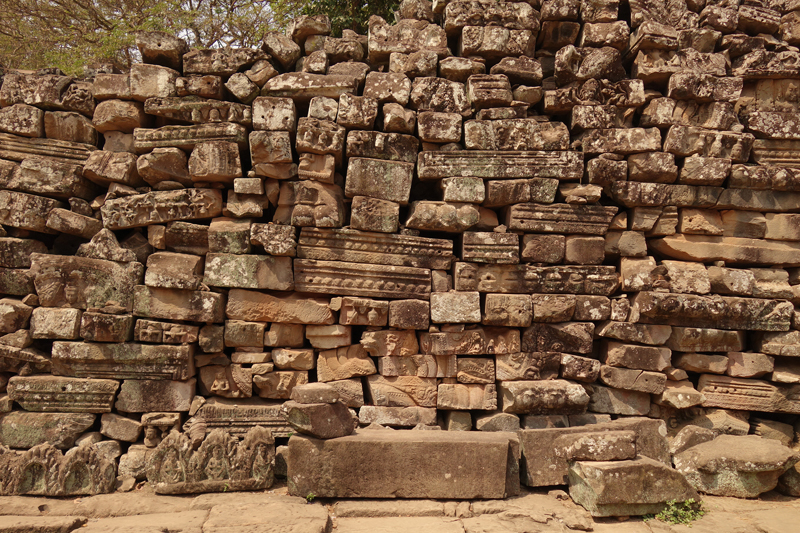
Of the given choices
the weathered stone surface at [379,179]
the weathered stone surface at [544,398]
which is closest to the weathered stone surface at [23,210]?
the weathered stone surface at [379,179]

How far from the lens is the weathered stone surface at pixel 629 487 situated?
4059 mm

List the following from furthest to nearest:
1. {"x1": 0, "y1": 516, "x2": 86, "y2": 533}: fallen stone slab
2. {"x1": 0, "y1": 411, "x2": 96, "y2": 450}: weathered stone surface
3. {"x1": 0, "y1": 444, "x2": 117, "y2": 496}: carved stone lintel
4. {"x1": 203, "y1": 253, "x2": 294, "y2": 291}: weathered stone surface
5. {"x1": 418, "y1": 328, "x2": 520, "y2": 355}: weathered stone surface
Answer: {"x1": 418, "y1": 328, "x2": 520, "y2": 355}: weathered stone surface < {"x1": 203, "y1": 253, "x2": 294, "y2": 291}: weathered stone surface < {"x1": 0, "y1": 411, "x2": 96, "y2": 450}: weathered stone surface < {"x1": 0, "y1": 444, "x2": 117, "y2": 496}: carved stone lintel < {"x1": 0, "y1": 516, "x2": 86, "y2": 533}: fallen stone slab

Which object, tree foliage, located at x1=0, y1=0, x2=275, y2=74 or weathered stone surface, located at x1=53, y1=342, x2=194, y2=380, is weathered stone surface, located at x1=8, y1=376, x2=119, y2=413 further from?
tree foliage, located at x1=0, y1=0, x2=275, y2=74

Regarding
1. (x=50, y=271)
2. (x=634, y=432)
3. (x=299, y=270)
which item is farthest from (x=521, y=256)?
(x=50, y=271)

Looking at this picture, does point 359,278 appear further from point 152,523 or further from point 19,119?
point 19,119

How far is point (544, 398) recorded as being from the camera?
5039 millimetres

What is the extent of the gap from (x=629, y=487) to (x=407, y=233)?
3142 mm

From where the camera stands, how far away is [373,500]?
435cm

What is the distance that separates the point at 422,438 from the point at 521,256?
223 centimetres

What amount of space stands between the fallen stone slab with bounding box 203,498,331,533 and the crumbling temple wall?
100 centimetres

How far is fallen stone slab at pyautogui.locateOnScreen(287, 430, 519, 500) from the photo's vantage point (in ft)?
14.2

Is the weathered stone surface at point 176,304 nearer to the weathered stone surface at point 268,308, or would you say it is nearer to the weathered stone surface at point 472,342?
the weathered stone surface at point 268,308

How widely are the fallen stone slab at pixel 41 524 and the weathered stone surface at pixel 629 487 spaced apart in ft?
13.8

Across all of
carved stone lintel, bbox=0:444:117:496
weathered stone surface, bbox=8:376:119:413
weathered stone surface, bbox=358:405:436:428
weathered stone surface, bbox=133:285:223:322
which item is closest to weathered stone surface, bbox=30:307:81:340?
weathered stone surface, bbox=8:376:119:413
